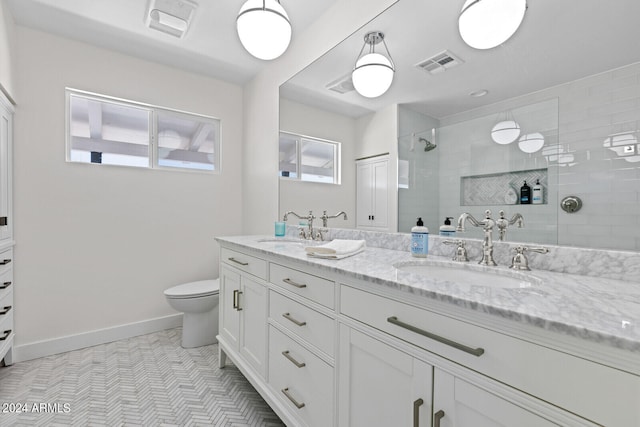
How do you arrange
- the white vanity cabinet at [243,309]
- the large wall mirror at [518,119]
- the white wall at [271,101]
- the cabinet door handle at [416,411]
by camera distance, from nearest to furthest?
the cabinet door handle at [416,411] → the large wall mirror at [518,119] → the white vanity cabinet at [243,309] → the white wall at [271,101]

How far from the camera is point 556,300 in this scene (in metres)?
0.64

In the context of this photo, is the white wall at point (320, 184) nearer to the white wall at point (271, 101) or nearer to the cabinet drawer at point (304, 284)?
the white wall at point (271, 101)

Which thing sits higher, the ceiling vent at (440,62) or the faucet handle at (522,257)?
the ceiling vent at (440,62)

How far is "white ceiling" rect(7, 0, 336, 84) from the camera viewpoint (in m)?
1.98

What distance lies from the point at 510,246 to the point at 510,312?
604 millimetres

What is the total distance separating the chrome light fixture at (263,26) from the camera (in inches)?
62.2

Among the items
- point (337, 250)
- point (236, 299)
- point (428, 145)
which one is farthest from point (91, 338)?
point (428, 145)

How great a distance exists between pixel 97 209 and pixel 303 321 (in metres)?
2.22

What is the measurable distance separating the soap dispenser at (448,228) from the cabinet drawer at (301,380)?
0.76 metres

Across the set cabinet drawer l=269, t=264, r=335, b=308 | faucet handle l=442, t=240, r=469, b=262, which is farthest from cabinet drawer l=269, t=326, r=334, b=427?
faucet handle l=442, t=240, r=469, b=262

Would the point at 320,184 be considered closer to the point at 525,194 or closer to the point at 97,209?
the point at 525,194

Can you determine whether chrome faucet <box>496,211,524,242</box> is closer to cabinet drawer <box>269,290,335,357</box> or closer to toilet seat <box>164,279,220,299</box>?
cabinet drawer <box>269,290,335,357</box>

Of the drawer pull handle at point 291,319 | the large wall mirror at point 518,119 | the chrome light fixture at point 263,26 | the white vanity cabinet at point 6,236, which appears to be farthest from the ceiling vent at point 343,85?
the white vanity cabinet at point 6,236

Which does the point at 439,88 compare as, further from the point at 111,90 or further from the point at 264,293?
the point at 111,90
